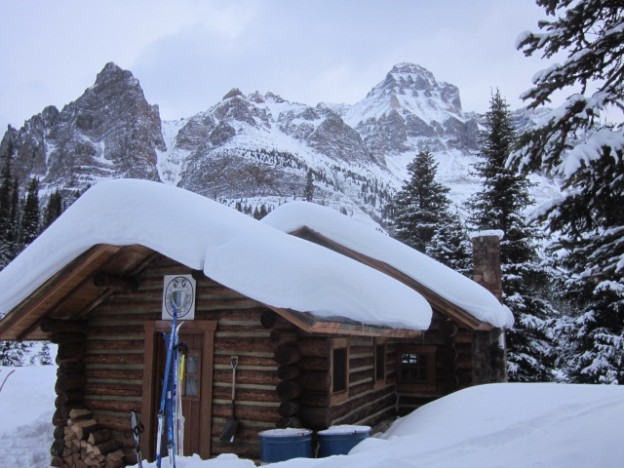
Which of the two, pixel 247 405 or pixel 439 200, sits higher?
pixel 439 200

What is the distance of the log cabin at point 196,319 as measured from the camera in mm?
7281

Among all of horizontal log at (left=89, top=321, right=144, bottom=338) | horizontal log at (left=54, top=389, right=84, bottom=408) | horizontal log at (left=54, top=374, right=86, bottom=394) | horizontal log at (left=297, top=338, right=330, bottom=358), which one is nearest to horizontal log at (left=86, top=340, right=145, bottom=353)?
horizontal log at (left=89, top=321, right=144, bottom=338)

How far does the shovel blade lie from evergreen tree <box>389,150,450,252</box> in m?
22.4

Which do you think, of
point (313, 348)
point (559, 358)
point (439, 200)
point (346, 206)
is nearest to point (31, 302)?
point (313, 348)

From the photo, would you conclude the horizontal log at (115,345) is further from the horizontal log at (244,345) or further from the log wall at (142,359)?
the horizontal log at (244,345)

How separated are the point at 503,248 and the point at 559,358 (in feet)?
14.5

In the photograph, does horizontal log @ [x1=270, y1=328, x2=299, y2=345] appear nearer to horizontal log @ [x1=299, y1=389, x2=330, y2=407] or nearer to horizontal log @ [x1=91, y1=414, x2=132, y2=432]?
horizontal log @ [x1=299, y1=389, x2=330, y2=407]

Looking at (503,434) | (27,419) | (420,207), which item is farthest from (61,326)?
(420,207)

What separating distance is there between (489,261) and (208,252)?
11288mm

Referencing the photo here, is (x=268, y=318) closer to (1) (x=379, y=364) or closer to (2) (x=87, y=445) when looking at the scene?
(2) (x=87, y=445)

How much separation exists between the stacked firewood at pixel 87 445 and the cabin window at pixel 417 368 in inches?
262

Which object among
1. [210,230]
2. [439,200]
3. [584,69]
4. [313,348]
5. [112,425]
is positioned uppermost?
[439,200]

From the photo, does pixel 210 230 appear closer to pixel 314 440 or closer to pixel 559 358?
pixel 314 440

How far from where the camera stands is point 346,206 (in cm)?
17300
